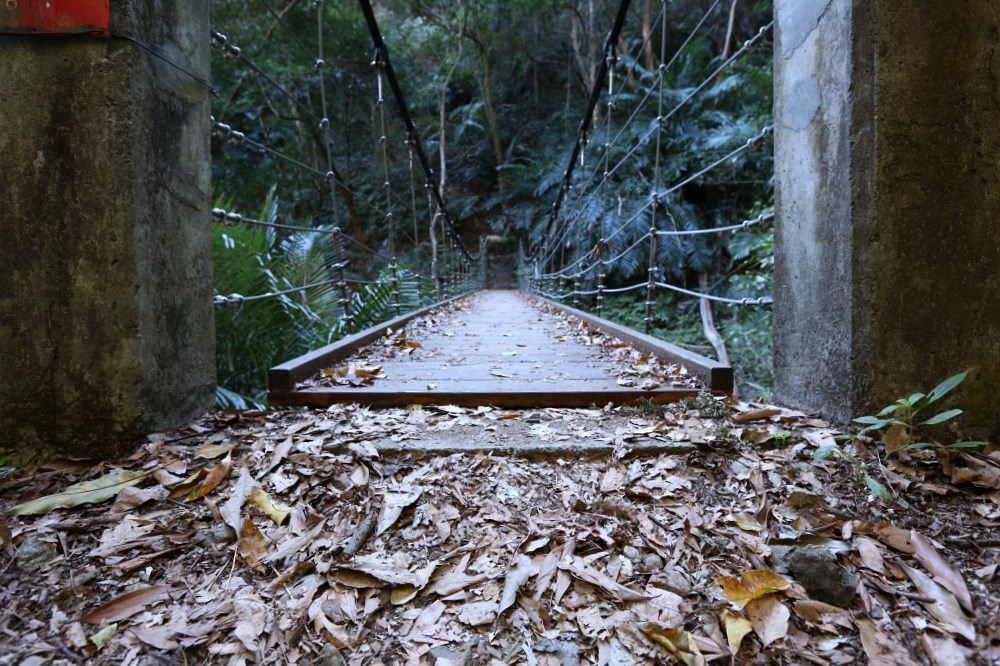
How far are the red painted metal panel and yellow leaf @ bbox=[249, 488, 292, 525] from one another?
0.92 m

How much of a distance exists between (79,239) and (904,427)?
1606 mm

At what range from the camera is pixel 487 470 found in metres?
1.05

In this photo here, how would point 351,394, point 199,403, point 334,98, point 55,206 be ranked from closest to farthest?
point 55,206, point 199,403, point 351,394, point 334,98

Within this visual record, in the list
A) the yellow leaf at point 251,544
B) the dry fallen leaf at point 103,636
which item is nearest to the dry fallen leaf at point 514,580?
the yellow leaf at point 251,544

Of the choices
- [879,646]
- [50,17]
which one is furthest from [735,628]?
[50,17]

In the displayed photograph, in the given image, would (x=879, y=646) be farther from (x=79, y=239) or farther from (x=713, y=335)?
(x=713, y=335)

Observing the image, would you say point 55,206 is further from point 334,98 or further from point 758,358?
point 334,98

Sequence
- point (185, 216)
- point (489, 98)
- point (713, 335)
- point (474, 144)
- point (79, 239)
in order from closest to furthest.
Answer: point (79, 239) → point (185, 216) → point (713, 335) → point (489, 98) → point (474, 144)

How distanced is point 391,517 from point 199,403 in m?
0.65

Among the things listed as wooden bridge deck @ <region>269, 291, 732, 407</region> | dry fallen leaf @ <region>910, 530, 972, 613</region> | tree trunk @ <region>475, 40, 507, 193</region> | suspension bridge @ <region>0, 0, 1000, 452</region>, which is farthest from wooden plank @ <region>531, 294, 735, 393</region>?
tree trunk @ <region>475, 40, 507, 193</region>

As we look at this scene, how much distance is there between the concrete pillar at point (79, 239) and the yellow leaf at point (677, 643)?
1.01m

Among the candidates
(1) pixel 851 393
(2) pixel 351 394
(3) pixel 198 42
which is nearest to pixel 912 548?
(1) pixel 851 393

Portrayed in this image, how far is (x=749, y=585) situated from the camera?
2.48ft

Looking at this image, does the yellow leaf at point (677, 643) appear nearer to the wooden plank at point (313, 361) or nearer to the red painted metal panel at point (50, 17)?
the wooden plank at point (313, 361)
